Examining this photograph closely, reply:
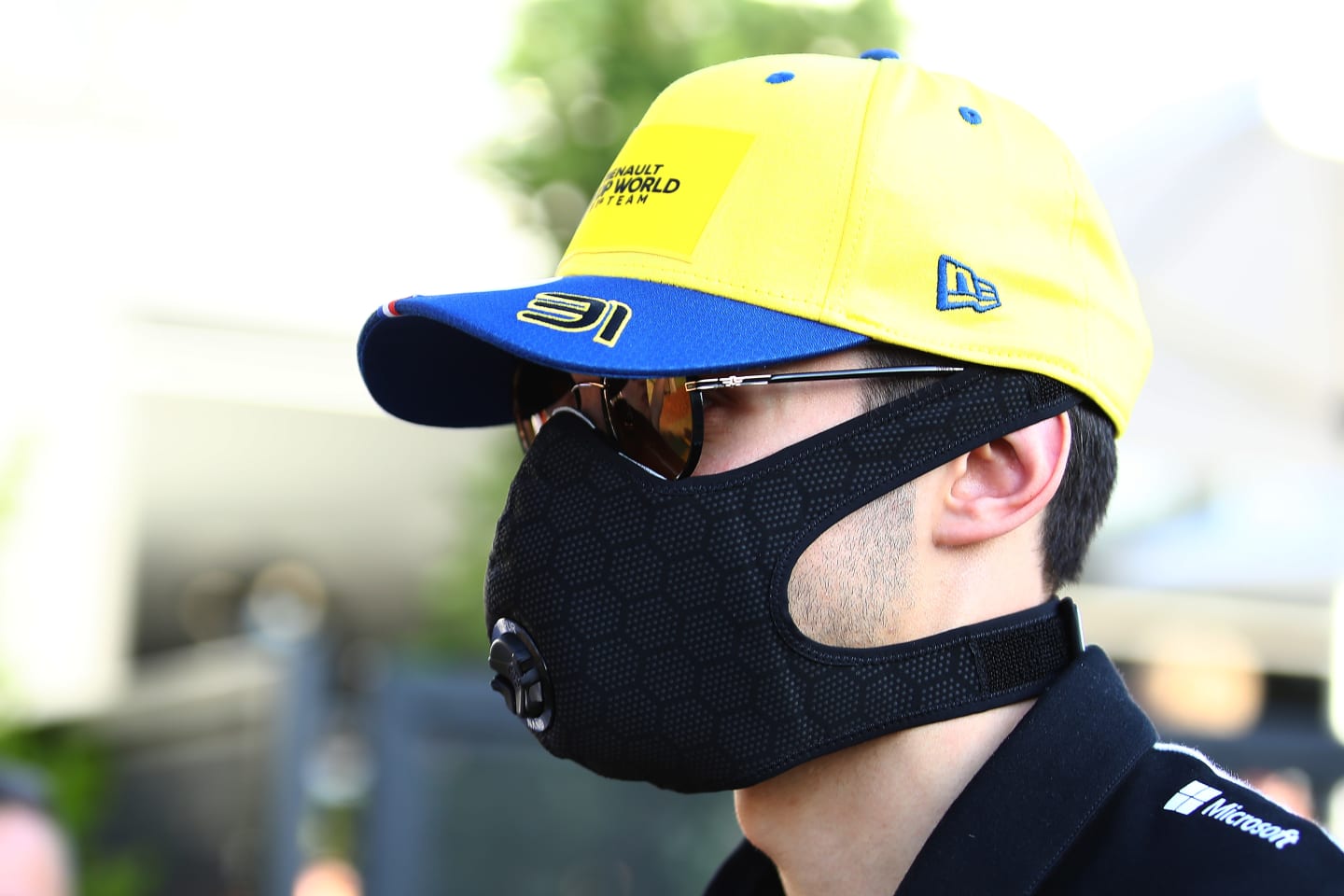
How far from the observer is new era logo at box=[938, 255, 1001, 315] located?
5.56 ft

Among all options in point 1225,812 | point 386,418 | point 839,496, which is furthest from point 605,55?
point 386,418

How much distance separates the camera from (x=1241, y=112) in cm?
383

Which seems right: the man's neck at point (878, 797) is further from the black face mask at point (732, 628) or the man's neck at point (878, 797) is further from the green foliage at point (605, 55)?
the green foliage at point (605, 55)

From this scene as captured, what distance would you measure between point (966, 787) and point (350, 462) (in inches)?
323

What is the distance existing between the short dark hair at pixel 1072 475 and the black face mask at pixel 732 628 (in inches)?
1.3

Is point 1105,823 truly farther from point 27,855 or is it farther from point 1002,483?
point 27,855

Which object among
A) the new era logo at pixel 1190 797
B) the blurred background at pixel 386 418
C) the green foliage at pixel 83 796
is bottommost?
the green foliage at pixel 83 796

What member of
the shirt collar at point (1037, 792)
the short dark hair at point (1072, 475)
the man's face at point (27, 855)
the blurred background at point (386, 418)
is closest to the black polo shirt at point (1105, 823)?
the shirt collar at point (1037, 792)

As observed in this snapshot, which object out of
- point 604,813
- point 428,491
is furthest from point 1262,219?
point 428,491

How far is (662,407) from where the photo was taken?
1735mm

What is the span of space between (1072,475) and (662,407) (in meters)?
0.56

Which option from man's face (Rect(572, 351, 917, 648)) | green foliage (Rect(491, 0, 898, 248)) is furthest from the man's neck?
green foliage (Rect(491, 0, 898, 248))

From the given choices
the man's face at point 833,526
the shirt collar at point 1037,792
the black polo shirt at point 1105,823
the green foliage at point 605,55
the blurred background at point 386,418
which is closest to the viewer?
the black polo shirt at point 1105,823

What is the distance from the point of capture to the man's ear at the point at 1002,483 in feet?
5.68
